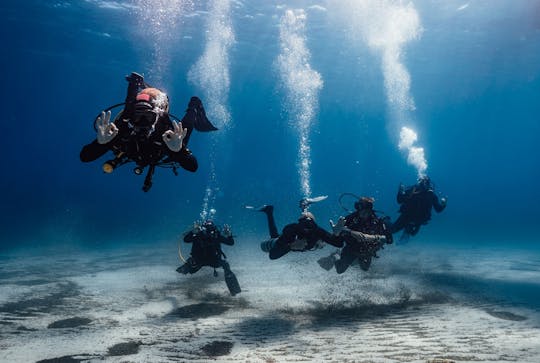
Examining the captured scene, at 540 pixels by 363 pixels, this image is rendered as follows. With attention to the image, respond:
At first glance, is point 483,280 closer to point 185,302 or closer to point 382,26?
point 185,302

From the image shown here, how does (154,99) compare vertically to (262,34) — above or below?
below

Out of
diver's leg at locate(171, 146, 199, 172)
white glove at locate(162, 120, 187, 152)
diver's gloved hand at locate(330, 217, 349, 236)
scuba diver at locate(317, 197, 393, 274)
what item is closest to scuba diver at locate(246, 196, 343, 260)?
diver's gloved hand at locate(330, 217, 349, 236)

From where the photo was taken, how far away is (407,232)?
1291 cm

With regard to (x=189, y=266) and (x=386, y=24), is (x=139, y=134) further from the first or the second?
(x=386, y=24)

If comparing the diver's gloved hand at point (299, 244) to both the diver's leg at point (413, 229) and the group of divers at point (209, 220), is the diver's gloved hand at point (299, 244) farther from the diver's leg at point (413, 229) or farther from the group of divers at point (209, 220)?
the diver's leg at point (413, 229)

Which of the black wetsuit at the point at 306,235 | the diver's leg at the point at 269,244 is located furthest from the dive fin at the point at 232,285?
the black wetsuit at the point at 306,235

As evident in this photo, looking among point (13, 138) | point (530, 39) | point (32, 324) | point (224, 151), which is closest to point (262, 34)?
point (530, 39)

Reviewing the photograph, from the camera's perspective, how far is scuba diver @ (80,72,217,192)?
13.6ft

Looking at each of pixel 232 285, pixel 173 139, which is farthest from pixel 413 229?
pixel 173 139

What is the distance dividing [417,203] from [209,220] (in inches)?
296

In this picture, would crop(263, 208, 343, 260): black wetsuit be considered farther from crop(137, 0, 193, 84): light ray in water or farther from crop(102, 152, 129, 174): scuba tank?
crop(137, 0, 193, 84): light ray in water

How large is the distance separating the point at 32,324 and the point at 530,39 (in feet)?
134

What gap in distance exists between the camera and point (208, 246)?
9.38 meters

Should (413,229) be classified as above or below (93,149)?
below
